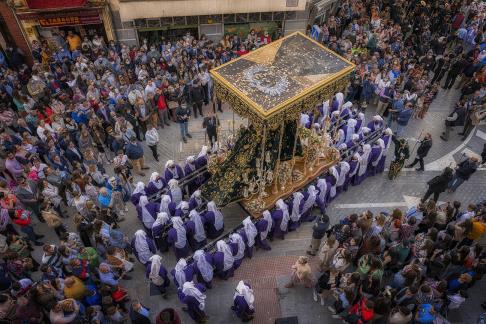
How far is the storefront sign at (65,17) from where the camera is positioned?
1539 cm

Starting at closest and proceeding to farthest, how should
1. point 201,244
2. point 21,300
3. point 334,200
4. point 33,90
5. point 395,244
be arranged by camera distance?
point 21,300, point 395,244, point 201,244, point 334,200, point 33,90

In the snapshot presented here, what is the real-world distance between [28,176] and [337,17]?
1678cm

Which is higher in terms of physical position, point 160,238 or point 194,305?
point 194,305

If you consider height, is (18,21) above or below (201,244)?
above

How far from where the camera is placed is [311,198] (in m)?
10.7

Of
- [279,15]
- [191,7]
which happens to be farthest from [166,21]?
[279,15]

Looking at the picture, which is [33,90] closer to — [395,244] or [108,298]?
[108,298]

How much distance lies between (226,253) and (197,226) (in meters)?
1.25

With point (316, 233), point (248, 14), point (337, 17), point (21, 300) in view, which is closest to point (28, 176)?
point (21, 300)

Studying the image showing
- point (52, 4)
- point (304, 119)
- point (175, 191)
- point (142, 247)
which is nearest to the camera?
point (142, 247)

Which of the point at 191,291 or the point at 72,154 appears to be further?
the point at 72,154

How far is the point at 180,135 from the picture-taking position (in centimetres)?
1452

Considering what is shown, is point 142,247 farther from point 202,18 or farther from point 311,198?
point 202,18

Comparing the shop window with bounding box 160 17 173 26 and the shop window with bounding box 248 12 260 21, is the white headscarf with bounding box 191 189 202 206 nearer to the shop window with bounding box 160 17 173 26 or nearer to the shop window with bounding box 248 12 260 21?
the shop window with bounding box 160 17 173 26
